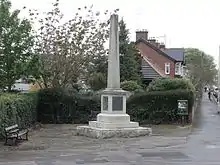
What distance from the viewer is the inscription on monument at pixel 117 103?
23.8 m

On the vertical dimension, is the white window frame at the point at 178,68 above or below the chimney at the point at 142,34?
below

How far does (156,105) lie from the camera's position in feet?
109

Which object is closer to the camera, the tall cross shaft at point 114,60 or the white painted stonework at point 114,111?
the white painted stonework at point 114,111

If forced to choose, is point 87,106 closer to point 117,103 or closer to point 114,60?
point 117,103

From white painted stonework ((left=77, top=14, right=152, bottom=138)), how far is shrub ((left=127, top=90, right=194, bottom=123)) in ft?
30.2

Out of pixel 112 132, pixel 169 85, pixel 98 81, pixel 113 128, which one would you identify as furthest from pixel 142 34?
pixel 112 132

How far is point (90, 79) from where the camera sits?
46.3 metres

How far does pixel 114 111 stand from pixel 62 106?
11.4 meters

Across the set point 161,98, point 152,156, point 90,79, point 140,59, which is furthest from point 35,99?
point 140,59

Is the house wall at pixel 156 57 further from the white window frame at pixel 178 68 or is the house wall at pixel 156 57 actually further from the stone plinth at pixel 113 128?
the stone plinth at pixel 113 128

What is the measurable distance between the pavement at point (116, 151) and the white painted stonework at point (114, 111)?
0.73m

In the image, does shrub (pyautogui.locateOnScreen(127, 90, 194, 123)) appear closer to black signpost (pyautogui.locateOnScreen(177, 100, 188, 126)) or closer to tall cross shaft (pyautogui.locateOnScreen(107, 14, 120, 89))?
black signpost (pyautogui.locateOnScreen(177, 100, 188, 126))

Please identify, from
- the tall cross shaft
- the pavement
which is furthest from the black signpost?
the tall cross shaft

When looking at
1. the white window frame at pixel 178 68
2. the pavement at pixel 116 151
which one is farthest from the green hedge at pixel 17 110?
the white window frame at pixel 178 68
